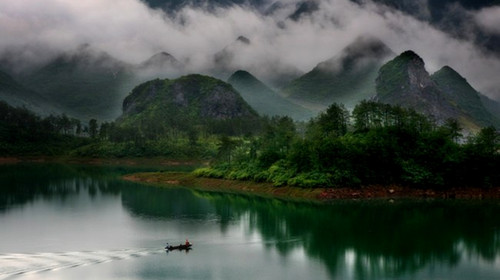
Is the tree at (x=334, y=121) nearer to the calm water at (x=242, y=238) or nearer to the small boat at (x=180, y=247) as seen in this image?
the calm water at (x=242, y=238)

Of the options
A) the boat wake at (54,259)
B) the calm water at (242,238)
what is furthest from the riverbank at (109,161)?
the boat wake at (54,259)

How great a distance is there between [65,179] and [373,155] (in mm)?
63662

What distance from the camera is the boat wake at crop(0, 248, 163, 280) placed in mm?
37375

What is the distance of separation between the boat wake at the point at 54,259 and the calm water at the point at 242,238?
7cm

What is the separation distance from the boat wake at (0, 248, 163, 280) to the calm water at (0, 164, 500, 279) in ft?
0.24

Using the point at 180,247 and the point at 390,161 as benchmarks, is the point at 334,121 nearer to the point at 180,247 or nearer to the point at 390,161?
the point at 390,161

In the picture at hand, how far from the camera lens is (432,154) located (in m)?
81.6

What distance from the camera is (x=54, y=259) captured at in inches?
1601

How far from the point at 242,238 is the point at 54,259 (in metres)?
16.8

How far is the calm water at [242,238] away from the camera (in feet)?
125

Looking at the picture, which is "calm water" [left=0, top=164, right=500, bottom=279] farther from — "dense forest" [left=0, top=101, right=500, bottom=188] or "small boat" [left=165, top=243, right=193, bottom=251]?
"dense forest" [left=0, top=101, right=500, bottom=188]

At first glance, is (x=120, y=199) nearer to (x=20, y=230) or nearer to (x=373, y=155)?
(x=20, y=230)

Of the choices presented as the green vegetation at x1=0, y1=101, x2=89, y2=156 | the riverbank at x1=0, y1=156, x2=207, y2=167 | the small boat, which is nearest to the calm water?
the small boat

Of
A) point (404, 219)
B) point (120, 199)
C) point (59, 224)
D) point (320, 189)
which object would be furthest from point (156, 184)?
point (404, 219)
